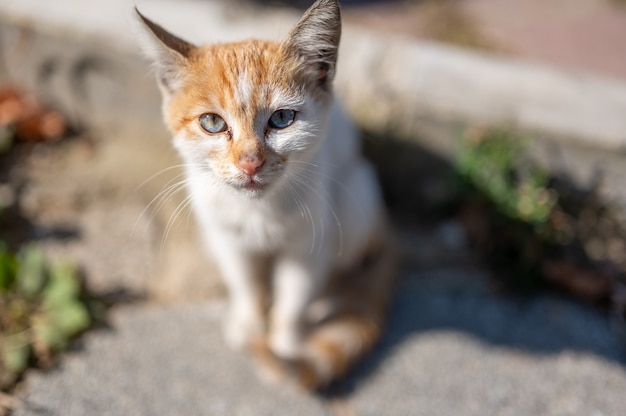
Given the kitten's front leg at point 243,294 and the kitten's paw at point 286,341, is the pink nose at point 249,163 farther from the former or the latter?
the kitten's paw at point 286,341

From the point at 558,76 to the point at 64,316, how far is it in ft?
7.52

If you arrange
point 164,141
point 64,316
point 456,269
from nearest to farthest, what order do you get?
point 64,316 → point 456,269 → point 164,141

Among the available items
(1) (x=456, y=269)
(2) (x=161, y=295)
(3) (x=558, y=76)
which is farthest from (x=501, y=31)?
(2) (x=161, y=295)

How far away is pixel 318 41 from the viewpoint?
1.43 m

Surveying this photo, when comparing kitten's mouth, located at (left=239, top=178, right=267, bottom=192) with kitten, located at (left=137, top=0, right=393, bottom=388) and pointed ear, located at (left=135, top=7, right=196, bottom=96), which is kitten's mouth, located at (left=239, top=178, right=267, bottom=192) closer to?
kitten, located at (left=137, top=0, right=393, bottom=388)

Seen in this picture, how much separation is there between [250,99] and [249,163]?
172 mm

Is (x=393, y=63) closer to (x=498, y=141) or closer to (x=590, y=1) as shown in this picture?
(x=498, y=141)

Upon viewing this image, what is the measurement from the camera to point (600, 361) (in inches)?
77.4

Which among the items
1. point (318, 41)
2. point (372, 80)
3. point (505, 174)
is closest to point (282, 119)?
point (318, 41)

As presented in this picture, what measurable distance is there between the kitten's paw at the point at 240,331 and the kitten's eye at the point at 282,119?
847 millimetres

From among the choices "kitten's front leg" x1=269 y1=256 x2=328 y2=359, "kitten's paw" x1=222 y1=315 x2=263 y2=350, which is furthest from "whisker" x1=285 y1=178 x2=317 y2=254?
"kitten's paw" x1=222 y1=315 x2=263 y2=350

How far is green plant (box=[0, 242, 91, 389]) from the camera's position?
1871 millimetres

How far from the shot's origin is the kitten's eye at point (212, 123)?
4.67 feet

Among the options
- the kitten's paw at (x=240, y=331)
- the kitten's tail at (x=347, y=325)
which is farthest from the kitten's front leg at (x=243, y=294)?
the kitten's tail at (x=347, y=325)
